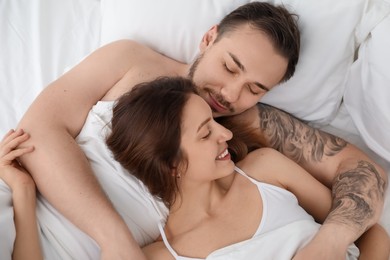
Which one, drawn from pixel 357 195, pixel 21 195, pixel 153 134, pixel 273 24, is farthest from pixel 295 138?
pixel 21 195

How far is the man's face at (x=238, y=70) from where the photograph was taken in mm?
1394

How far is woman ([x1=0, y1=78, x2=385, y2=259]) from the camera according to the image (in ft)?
3.81

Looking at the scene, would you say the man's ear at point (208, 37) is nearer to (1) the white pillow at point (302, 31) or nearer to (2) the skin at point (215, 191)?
(1) the white pillow at point (302, 31)

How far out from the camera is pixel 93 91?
1427mm

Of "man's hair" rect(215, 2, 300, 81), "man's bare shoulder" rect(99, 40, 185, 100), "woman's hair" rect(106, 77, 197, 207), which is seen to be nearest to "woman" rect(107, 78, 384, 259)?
"woman's hair" rect(106, 77, 197, 207)

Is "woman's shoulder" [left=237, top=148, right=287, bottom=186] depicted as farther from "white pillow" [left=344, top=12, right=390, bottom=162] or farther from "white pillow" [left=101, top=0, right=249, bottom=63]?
"white pillow" [left=101, top=0, right=249, bottom=63]

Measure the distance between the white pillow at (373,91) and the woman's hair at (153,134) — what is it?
648 mm

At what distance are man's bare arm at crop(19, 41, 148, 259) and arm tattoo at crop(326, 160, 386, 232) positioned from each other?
60 cm

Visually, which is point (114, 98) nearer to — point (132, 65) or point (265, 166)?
point (132, 65)

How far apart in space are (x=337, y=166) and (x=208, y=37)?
0.64m

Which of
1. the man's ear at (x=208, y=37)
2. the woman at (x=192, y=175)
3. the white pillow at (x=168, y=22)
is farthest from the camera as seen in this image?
the white pillow at (x=168, y=22)

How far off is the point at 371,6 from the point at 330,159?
1.83 feet

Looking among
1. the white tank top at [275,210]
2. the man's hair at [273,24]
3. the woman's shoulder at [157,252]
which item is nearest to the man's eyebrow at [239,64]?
the man's hair at [273,24]

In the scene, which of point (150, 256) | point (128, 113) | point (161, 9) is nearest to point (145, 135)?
point (128, 113)
